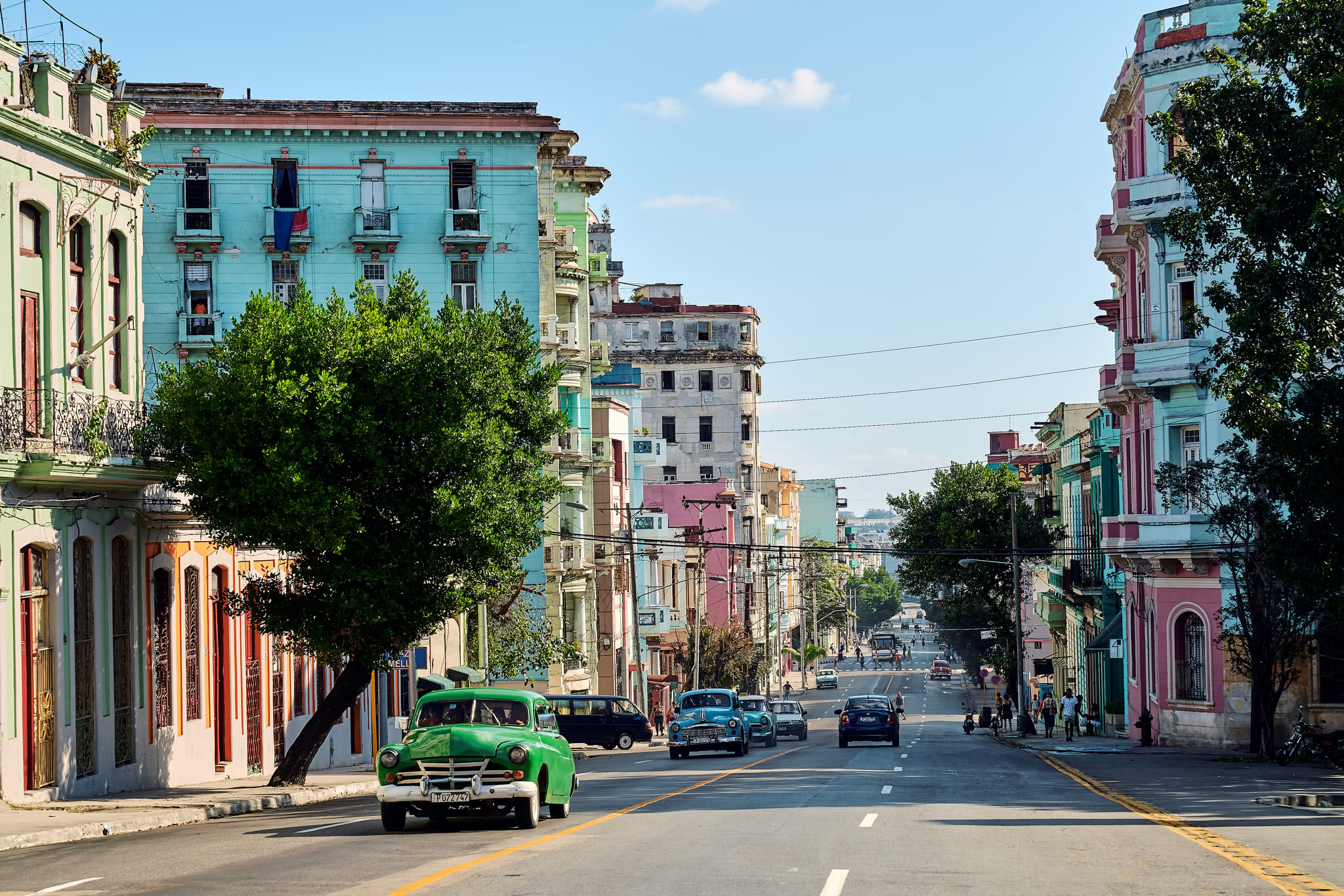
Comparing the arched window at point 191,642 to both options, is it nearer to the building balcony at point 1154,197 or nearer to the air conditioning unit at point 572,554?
the building balcony at point 1154,197

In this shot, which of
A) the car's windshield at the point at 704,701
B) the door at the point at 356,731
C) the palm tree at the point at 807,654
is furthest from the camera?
the palm tree at the point at 807,654

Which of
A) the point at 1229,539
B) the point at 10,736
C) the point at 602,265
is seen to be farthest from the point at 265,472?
the point at 602,265

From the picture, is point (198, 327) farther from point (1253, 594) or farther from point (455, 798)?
point (455, 798)

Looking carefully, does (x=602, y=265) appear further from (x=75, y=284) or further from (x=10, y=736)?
(x=10, y=736)

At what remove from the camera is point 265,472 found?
26.5m

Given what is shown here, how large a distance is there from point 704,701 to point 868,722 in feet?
20.0

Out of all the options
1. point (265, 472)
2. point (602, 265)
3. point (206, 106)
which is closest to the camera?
point (265, 472)

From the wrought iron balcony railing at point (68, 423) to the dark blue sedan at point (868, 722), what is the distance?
27.5 m

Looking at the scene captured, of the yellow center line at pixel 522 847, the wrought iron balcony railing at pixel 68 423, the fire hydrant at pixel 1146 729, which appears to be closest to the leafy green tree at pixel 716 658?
the fire hydrant at pixel 1146 729

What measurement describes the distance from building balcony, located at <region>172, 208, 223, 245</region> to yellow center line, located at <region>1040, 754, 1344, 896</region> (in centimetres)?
3652

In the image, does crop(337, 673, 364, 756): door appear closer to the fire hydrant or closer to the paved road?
the paved road

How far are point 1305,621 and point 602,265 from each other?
1717 inches

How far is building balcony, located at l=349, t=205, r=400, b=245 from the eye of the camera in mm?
53094

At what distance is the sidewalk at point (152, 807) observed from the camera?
67.3 feet
